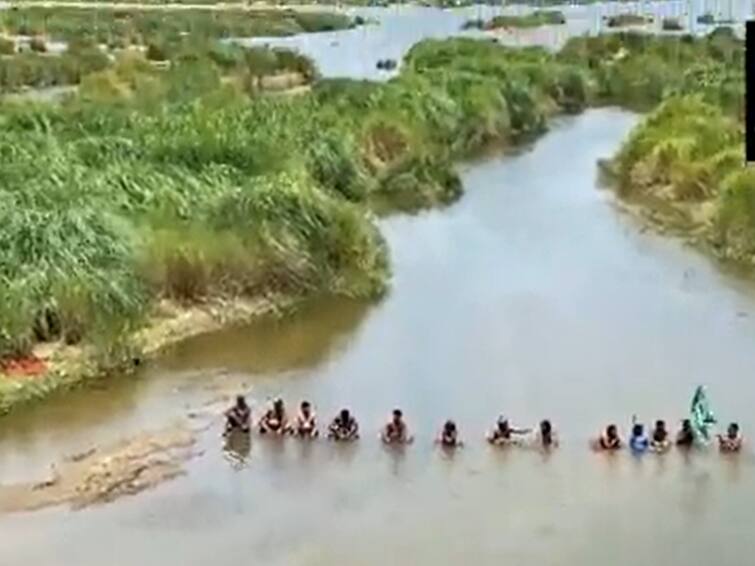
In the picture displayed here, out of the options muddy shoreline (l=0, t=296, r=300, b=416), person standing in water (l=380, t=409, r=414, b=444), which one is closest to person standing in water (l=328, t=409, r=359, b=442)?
person standing in water (l=380, t=409, r=414, b=444)

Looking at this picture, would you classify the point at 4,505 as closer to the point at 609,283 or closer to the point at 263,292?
the point at 263,292

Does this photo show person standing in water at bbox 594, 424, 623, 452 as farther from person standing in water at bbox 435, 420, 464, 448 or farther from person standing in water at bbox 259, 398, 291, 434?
person standing in water at bbox 259, 398, 291, 434

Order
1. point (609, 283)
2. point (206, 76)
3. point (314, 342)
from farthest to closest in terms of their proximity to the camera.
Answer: point (206, 76)
point (609, 283)
point (314, 342)

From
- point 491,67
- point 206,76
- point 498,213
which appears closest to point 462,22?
point 491,67

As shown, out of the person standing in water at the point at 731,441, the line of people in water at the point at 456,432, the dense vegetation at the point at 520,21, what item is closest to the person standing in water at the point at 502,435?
the line of people in water at the point at 456,432

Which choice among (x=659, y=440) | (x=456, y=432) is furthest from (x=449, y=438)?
(x=659, y=440)

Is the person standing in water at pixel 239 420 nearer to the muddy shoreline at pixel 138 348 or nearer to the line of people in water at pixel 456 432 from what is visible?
the line of people in water at pixel 456 432
